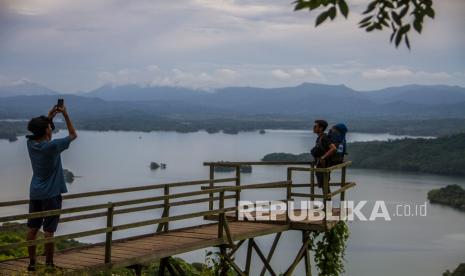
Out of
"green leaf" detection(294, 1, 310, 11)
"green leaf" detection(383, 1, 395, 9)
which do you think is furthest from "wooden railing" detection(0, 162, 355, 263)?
"green leaf" detection(383, 1, 395, 9)

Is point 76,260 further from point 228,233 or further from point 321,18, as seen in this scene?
point 321,18

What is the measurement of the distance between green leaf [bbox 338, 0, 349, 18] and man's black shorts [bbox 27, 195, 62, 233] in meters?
4.82

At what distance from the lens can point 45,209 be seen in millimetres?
8242

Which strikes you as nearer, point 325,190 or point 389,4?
point 389,4

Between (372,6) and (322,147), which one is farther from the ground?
(372,6)

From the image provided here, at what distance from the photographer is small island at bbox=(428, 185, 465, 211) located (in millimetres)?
90125

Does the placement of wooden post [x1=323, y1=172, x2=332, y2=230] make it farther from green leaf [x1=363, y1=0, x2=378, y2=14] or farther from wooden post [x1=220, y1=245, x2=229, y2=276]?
green leaf [x1=363, y1=0, x2=378, y2=14]

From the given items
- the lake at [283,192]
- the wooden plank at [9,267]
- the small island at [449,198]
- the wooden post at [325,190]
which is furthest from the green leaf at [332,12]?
the small island at [449,198]

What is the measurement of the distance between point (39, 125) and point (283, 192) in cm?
6821

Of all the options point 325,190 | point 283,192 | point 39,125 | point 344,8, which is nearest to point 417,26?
point 344,8

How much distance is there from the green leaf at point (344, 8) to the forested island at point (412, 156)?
117 meters

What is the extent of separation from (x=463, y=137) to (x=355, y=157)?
79.9ft

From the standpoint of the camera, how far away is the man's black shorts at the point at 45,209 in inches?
323

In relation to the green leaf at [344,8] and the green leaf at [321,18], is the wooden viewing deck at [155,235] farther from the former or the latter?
the green leaf at [344,8]
